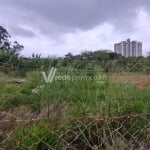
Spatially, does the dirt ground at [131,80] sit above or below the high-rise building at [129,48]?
below

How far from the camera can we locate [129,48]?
8820 mm

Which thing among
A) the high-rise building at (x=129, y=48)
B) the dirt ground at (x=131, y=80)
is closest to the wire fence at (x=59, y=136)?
the dirt ground at (x=131, y=80)

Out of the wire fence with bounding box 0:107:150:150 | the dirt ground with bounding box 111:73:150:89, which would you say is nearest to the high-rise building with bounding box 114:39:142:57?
the dirt ground with bounding box 111:73:150:89

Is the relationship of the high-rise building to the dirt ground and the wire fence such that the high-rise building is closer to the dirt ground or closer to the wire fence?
the dirt ground

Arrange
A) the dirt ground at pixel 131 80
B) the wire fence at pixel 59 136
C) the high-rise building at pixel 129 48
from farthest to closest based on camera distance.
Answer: the high-rise building at pixel 129 48 < the dirt ground at pixel 131 80 < the wire fence at pixel 59 136

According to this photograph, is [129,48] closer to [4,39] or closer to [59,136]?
[4,39]

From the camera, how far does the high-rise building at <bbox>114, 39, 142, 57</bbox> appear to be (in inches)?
336

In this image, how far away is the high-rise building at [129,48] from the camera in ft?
28.0

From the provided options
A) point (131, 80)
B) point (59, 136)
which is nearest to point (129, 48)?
point (131, 80)

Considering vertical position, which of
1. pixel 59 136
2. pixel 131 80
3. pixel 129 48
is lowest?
pixel 59 136

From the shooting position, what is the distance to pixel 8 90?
390cm

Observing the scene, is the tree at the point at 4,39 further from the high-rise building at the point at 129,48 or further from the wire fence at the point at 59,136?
the wire fence at the point at 59,136

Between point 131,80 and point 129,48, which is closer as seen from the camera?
point 131,80

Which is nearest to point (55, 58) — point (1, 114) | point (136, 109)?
point (136, 109)
